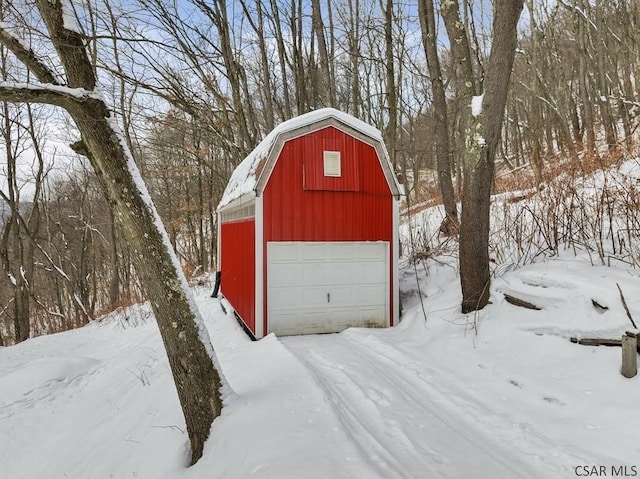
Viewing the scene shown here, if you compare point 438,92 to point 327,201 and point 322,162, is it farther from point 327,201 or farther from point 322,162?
point 327,201

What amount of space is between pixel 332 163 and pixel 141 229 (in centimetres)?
427

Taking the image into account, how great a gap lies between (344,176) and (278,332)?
10.4ft

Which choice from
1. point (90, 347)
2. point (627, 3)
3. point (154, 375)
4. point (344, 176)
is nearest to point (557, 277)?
point (344, 176)

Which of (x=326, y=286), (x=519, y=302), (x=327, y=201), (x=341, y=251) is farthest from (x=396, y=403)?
(x=327, y=201)

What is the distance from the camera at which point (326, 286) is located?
691cm

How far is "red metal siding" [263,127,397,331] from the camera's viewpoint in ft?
21.8

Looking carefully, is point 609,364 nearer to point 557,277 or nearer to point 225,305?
point 557,277

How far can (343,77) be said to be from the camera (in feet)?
54.0

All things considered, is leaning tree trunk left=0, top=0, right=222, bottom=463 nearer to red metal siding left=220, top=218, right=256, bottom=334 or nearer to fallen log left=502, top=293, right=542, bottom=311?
red metal siding left=220, top=218, right=256, bottom=334

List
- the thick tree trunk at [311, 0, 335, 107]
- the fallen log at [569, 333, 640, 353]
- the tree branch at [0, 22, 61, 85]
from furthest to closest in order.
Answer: the thick tree trunk at [311, 0, 335, 107] < the fallen log at [569, 333, 640, 353] < the tree branch at [0, 22, 61, 85]

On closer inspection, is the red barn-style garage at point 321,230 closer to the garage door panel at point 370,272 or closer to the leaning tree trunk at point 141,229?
the garage door panel at point 370,272

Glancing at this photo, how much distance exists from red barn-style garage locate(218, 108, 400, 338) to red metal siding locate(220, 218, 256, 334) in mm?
58

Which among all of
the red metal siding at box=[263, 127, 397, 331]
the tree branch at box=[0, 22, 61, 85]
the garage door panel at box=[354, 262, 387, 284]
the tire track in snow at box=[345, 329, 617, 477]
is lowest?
the tire track in snow at box=[345, 329, 617, 477]

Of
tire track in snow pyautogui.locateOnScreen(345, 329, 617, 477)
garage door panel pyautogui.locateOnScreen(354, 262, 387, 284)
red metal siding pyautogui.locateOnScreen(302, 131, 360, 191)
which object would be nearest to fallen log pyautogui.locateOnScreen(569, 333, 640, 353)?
tire track in snow pyautogui.locateOnScreen(345, 329, 617, 477)
